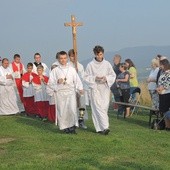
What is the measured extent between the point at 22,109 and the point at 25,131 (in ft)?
17.6

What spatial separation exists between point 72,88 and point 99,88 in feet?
2.17

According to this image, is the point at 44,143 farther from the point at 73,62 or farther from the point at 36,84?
the point at 36,84

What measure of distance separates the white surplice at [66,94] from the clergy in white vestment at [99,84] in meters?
0.35

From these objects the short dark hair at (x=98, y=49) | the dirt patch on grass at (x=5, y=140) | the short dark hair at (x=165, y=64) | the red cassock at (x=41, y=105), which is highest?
the short dark hair at (x=98, y=49)

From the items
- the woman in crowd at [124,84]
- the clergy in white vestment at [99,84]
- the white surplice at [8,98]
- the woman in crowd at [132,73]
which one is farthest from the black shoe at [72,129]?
the woman in crowd at [132,73]

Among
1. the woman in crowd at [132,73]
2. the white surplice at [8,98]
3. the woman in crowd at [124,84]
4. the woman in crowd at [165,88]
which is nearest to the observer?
the woman in crowd at [165,88]

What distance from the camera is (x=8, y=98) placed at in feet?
58.9

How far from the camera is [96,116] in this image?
1284cm

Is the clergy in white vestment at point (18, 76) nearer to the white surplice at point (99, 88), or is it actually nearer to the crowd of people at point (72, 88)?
the crowd of people at point (72, 88)

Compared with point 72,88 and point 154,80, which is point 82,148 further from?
point 154,80

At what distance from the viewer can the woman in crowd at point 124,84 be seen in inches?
687

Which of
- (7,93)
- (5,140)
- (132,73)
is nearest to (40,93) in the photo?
(7,93)

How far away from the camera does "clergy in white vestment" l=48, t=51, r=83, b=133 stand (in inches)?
501

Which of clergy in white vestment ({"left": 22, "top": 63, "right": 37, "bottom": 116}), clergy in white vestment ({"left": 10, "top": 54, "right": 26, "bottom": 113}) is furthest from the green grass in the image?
clergy in white vestment ({"left": 10, "top": 54, "right": 26, "bottom": 113})
